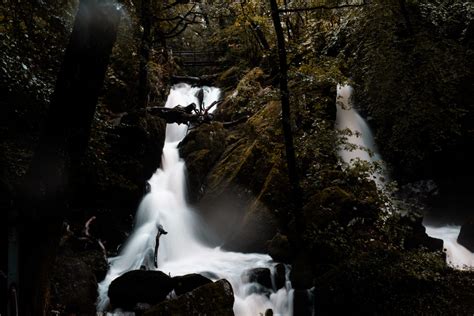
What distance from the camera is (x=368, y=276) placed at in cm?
622

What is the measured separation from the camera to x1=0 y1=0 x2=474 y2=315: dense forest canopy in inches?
105

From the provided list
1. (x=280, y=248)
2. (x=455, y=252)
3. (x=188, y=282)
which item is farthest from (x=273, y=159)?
(x=455, y=252)

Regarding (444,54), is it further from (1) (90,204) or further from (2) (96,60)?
(1) (90,204)

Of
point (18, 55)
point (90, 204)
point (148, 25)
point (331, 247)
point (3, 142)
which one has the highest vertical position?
point (148, 25)

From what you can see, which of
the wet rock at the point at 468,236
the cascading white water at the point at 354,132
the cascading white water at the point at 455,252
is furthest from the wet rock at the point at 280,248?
the cascading white water at the point at 354,132

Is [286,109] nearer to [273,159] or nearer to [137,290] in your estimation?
[273,159]

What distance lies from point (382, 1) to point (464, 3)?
5.90ft

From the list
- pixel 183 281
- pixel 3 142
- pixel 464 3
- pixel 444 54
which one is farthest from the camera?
pixel 464 3

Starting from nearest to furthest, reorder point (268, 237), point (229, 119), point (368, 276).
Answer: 1. point (368, 276)
2. point (268, 237)
3. point (229, 119)

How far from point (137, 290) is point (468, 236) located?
7924mm

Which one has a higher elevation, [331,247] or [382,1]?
[382,1]

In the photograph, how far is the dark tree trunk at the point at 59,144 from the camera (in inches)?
102

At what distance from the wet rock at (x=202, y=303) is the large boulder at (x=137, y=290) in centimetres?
109

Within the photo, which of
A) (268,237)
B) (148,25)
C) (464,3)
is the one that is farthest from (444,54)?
(148,25)
